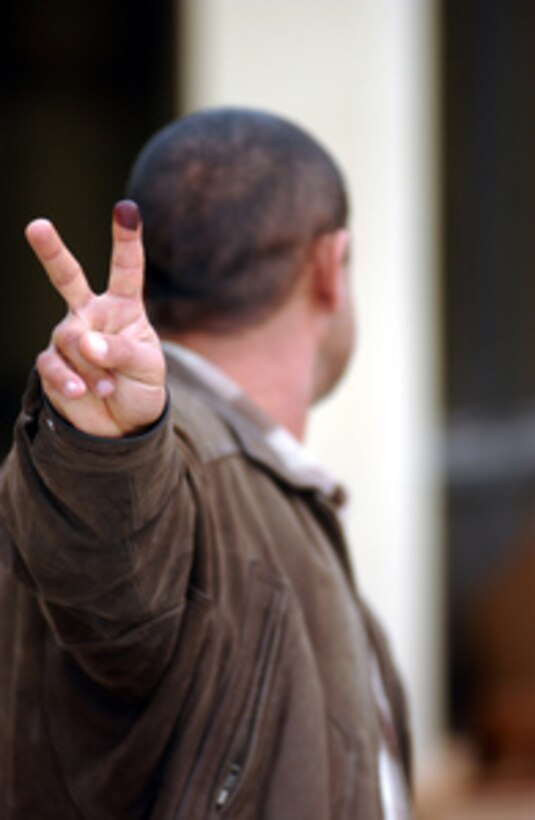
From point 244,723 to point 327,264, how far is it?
0.69 m

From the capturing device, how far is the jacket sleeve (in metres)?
1.65

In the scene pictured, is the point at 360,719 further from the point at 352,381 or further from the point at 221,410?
the point at 352,381

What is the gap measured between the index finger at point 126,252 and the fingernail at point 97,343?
0.05 m

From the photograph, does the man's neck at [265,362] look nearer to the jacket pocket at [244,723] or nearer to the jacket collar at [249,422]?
the jacket collar at [249,422]

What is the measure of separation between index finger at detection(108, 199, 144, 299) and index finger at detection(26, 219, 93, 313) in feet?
0.10

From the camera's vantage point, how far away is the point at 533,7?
20.1 ft

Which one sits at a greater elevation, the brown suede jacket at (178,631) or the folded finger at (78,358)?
the folded finger at (78,358)

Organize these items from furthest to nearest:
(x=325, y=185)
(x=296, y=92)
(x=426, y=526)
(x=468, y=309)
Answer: (x=468, y=309) → (x=426, y=526) → (x=296, y=92) → (x=325, y=185)

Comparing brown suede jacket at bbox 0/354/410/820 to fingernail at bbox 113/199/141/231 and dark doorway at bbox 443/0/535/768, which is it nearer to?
fingernail at bbox 113/199/141/231

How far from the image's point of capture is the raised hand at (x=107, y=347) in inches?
62.7

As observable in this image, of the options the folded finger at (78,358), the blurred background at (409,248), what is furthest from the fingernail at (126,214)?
the blurred background at (409,248)

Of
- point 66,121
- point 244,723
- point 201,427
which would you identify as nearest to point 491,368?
point 66,121

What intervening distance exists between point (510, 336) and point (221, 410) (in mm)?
4238

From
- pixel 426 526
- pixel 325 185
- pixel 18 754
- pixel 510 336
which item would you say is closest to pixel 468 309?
pixel 510 336
